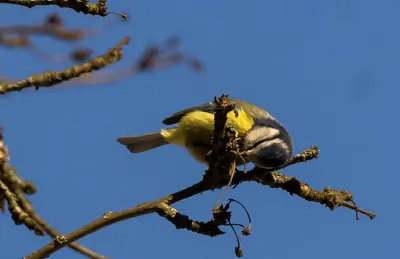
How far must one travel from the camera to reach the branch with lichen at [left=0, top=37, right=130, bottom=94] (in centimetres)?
175

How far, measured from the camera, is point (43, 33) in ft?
6.56

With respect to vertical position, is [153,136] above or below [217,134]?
below

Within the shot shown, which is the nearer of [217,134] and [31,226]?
[31,226]

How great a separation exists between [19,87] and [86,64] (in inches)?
8.4

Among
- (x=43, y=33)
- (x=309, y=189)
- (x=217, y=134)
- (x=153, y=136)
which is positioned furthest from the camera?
(x=153, y=136)

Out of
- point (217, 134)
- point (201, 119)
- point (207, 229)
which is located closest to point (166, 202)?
point (207, 229)

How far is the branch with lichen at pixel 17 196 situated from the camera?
5.35ft

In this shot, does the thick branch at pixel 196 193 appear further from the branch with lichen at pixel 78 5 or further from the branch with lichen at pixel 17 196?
the branch with lichen at pixel 78 5

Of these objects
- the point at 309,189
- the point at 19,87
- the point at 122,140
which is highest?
the point at 19,87

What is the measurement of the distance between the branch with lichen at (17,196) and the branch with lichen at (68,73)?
0.15 m

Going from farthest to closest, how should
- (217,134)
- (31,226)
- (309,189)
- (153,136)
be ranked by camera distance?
(153,136)
(309,189)
(217,134)
(31,226)

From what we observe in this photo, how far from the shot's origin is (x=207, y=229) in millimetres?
2279

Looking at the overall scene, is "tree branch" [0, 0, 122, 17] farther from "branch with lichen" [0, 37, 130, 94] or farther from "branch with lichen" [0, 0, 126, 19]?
"branch with lichen" [0, 37, 130, 94]

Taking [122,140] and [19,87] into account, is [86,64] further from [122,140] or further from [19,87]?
[122,140]
